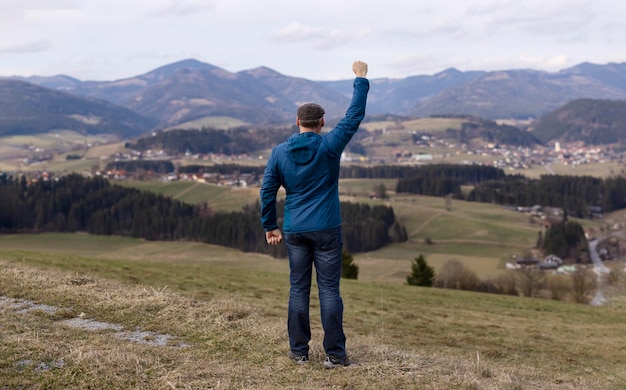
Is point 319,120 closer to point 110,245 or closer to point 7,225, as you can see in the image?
point 110,245

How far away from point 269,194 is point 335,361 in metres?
2.57

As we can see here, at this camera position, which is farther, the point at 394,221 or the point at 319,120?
the point at 394,221

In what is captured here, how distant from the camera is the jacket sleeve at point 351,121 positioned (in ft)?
24.8

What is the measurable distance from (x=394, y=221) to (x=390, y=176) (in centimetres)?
7957

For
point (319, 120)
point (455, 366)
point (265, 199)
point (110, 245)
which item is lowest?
point (110, 245)

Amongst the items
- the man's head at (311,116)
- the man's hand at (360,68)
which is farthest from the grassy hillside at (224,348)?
the man's hand at (360,68)

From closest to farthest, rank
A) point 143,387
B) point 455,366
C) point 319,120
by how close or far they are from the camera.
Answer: point 143,387 < point 319,120 < point 455,366

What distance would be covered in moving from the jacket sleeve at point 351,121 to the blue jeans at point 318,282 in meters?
1.17

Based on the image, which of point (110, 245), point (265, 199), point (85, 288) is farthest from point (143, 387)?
point (110, 245)

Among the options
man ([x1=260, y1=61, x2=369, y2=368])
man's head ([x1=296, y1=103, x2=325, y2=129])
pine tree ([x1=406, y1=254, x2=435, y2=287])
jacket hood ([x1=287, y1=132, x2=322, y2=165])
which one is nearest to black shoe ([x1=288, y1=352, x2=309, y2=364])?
man ([x1=260, y1=61, x2=369, y2=368])

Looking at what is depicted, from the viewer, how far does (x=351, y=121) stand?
25.0 ft

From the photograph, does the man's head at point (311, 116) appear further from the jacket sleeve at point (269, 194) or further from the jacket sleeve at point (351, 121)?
the jacket sleeve at point (269, 194)

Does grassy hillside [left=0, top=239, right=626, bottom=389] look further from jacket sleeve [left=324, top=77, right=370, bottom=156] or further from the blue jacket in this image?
jacket sleeve [left=324, top=77, right=370, bottom=156]

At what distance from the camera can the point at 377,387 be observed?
7.06 meters
